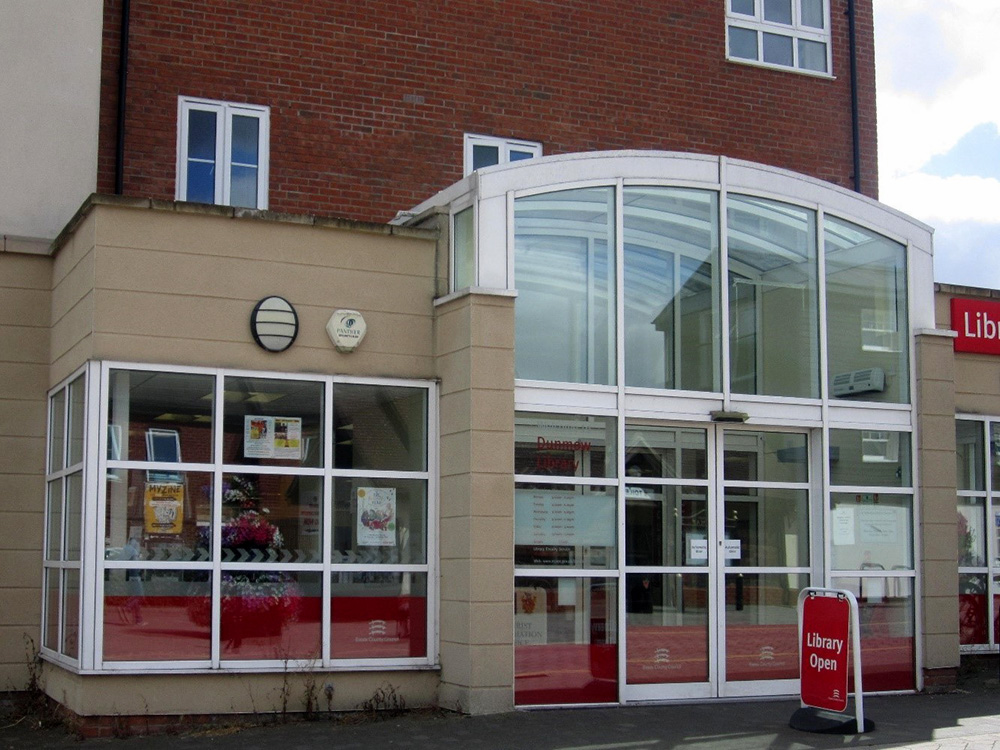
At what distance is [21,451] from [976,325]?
9623 mm

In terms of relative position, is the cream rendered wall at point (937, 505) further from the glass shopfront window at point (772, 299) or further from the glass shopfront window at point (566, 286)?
the glass shopfront window at point (566, 286)

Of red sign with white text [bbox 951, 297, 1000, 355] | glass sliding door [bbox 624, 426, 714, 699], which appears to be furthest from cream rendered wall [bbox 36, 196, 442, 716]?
red sign with white text [bbox 951, 297, 1000, 355]

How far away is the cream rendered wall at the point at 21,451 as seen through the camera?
11156 millimetres

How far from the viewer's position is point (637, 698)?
1123 centimetres

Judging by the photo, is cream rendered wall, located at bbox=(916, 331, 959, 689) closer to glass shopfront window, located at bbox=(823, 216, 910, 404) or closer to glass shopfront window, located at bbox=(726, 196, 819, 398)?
glass shopfront window, located at bbox=(823, 216, 910, 404)

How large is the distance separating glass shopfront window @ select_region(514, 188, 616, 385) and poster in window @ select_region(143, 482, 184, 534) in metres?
2.98

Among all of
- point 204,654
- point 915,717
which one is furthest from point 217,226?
point 915,717

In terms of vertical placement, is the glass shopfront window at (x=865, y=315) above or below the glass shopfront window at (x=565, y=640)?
above

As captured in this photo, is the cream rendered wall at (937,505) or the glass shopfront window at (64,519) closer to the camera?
the glass shopfront window at (64,519)

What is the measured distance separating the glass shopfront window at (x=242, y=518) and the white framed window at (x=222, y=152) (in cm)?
332

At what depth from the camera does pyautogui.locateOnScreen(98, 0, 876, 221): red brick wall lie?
13.6 meters

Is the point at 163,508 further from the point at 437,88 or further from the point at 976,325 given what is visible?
the point at 976,325

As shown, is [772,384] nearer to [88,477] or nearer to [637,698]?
[637,698]

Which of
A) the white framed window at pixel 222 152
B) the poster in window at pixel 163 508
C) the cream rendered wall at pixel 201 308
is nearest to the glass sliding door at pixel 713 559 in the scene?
the cream rendered wall at pixel 201 308
